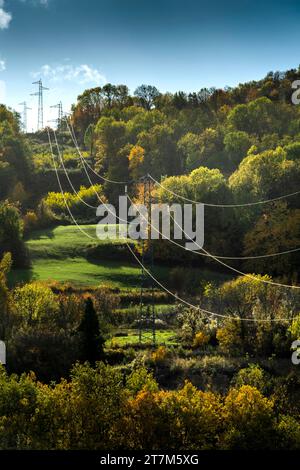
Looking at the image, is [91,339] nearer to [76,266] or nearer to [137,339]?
[137,339]

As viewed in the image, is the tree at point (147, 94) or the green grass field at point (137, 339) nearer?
the green grass field at point (137, 339)

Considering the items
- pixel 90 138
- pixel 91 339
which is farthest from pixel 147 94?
pixel 91 339

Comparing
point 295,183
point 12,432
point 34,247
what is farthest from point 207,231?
point 12,432

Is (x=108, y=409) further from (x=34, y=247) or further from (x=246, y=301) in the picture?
(x=34, y=247)

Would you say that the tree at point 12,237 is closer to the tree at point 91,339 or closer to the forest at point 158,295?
the forest at point 158,295

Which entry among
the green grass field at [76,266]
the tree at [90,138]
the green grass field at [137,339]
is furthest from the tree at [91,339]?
the tree at [90,138]

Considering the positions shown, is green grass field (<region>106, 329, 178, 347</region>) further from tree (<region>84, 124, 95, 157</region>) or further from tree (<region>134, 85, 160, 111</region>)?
tree (<region>134, 85, 160, 111</region>)
